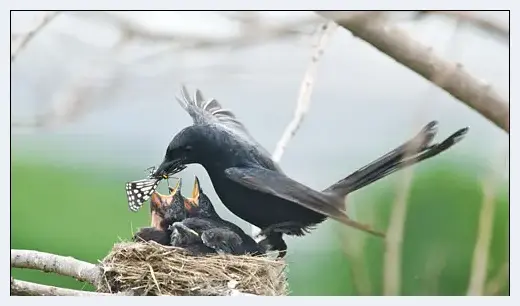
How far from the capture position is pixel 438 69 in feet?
5.10

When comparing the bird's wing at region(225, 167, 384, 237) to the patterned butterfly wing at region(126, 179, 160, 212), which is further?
the patterned butterfly wing at region(126, 179, 160, 212)

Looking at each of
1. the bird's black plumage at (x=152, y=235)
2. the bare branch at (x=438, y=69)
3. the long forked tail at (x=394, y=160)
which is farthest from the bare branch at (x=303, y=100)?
the bare branch at (x=438, y=69)

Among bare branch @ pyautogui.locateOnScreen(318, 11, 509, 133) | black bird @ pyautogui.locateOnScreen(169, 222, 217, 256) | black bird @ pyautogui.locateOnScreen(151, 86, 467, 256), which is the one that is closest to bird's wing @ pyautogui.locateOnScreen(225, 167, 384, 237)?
black bird @ pyautogui.locateOnScreen(151, 86, 467, 256)

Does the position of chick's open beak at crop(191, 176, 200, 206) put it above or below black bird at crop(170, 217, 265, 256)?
above

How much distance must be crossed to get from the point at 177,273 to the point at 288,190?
45 centimetres

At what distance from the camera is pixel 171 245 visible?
104 inches

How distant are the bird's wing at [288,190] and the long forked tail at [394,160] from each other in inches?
2.0

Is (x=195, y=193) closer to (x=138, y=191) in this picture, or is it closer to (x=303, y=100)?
(x=138, y=191)

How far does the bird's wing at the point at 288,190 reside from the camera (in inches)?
103

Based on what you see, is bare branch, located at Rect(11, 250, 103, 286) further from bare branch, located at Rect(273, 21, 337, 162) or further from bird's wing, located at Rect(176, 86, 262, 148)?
bare branch, located at Rect(273, 21, 337, 162)

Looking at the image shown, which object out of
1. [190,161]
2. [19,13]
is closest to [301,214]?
[190,161]

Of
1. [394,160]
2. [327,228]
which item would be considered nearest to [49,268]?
[327,228]

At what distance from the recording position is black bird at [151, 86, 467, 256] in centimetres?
263

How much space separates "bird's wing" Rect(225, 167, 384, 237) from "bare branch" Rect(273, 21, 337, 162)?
0.07 m
